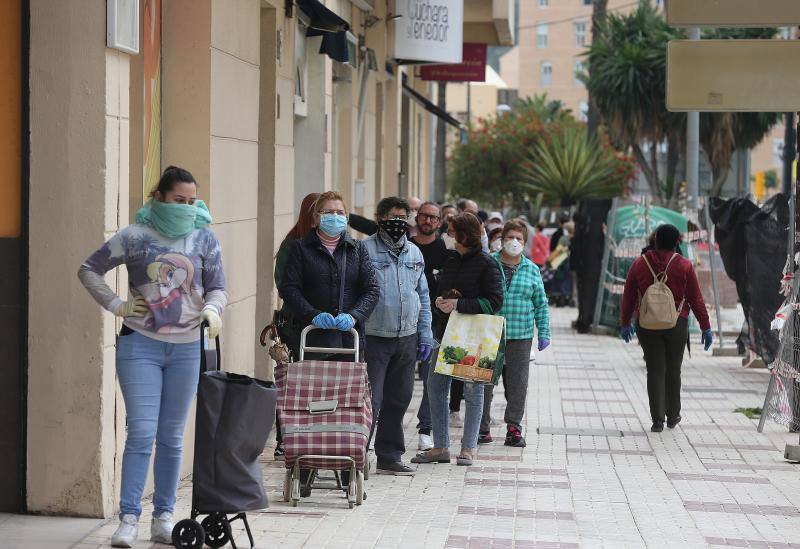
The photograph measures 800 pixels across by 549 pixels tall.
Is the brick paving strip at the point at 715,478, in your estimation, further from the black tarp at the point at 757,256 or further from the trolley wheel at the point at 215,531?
the black tarp at the point at 757,256

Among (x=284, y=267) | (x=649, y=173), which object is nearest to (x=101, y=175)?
(x=284, y=267)

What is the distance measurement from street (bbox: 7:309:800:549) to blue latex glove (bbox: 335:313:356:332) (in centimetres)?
97

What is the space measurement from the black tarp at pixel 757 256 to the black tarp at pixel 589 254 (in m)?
4.35

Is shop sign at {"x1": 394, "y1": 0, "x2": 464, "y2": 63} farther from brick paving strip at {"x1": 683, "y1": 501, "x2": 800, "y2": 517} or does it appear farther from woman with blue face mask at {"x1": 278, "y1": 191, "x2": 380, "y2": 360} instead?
brick paving strip at {"x1": 683, "y1": 501, "x2": 800, "y2": 517}

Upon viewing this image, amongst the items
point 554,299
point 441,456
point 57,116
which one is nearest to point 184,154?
point 57,116

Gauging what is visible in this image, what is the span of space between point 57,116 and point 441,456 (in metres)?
3.78

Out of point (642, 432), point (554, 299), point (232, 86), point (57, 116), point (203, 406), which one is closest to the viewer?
point (203, 406)

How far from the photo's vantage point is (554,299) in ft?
93.1

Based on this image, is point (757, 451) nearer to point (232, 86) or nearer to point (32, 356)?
point (232, 86)

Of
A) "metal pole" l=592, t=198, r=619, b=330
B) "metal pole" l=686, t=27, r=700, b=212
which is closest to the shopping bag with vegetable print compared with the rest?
"metal pole" l=592, t=198, r=619, b=330

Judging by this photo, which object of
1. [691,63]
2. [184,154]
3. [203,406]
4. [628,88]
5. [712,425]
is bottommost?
[712,425]

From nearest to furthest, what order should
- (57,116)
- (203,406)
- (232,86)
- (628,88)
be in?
(203,406) < (57,116) < (232,86) < (628,88)

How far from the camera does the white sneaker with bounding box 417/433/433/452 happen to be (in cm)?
1009

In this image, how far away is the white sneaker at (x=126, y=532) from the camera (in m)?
6.50
